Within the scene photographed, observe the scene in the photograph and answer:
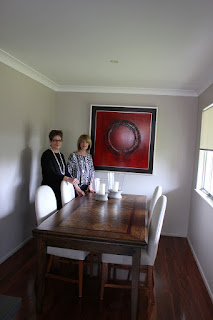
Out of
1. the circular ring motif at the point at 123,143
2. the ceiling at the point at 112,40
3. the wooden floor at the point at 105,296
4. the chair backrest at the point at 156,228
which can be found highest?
the ceiling at the point at 112,40

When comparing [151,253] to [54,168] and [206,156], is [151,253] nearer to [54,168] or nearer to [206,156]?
[54,168]

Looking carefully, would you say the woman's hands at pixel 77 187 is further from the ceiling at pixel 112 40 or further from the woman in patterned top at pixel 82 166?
the ceiling at pixel 112 40

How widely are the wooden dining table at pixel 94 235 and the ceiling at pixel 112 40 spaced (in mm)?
1626

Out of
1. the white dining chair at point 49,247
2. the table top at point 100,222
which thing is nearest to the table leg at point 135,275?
the table top at point 100,222

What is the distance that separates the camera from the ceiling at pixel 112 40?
1.72 meters

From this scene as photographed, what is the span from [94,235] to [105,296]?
2.86 ft

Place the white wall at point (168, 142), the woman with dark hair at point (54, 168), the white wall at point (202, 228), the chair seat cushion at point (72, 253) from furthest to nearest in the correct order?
the white wall at point (168, 142) < the woman with dark hair at point (54, 168) < the white wall at point (202, 228) < the chair seat cushion at point (72, 253)

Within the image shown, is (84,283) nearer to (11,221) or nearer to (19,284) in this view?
(19,284)

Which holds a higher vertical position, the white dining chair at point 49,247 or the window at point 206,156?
the window at point 206,156

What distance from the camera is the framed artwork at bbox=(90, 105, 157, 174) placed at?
14.0ft

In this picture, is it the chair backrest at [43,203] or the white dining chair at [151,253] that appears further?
the chair backrest at [43,203]

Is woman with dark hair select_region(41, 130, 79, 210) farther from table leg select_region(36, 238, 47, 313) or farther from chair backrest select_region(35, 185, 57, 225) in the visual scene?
table leg select_region(36, 238, 47, 313)

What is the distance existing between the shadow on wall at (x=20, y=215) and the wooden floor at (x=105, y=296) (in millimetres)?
199

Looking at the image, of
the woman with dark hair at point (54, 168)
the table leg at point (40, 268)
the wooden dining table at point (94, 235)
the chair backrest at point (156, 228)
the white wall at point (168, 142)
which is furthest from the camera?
the white wall at point (168, 142)
